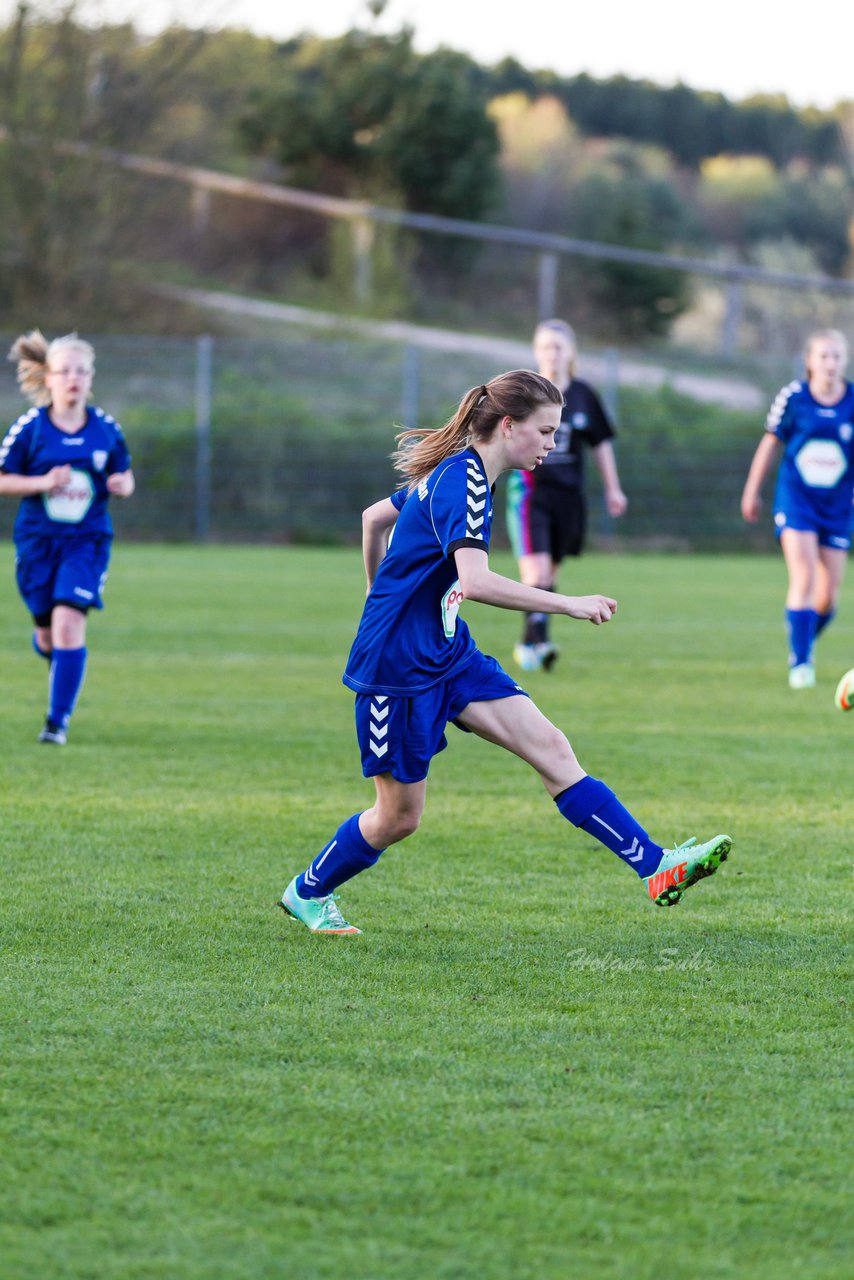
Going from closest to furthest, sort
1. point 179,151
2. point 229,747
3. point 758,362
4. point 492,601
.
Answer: point 492,601 < point 229,747 < point 758,362 < point 179,151

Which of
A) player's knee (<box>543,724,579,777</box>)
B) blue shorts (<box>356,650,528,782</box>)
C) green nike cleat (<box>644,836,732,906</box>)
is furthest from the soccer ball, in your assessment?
blue shorts (<box>356,650,528,782</box>)

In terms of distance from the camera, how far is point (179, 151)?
93.8ft

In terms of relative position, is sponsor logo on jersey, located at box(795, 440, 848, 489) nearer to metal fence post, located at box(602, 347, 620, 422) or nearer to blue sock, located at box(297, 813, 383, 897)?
blue sock, located at box(297, 813, 383, 897)

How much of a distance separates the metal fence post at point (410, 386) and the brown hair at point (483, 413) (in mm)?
19534

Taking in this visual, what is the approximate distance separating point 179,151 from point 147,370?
689 cm

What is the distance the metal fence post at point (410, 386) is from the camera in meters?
23.9

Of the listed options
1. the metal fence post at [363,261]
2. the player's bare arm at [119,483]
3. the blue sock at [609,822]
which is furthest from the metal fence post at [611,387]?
the blue sock at [609,822]

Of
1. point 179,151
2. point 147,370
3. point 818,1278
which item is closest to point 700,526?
point 147,370

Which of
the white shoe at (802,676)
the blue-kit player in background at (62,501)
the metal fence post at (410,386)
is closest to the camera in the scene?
the blue-kit player in background at (62,501)

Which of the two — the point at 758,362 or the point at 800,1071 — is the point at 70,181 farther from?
the point at 800,1071

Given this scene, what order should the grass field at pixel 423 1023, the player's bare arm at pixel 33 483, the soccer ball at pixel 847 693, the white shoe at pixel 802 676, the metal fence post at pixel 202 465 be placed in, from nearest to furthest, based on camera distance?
1. the grass field at pixel 423 1023
2. the soccer ball at pixel 847 693
3. the player's bare arm at pixel 33 483
4. the white shoe at pixel 802 676
5. the metal fence post at pixel 202 465

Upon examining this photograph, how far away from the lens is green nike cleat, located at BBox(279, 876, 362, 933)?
15.4 feet

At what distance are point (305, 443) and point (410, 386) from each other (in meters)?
1.73

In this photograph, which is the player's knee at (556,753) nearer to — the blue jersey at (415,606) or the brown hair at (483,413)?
the blue jersey at (415,606)
